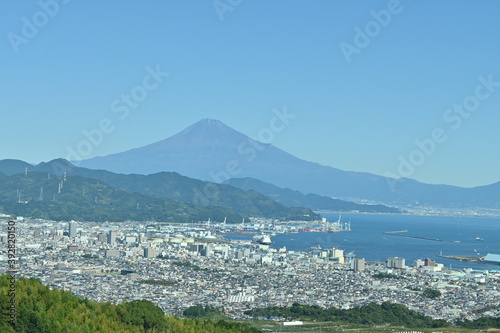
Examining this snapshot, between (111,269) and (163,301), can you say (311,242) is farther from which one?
(163,301)

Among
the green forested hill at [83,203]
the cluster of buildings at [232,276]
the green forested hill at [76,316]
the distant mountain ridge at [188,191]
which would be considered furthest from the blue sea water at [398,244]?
the green forested hill at [76,316]

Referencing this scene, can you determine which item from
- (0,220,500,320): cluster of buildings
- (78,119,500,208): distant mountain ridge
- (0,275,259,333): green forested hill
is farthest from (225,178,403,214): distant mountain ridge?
(0,275,259,333): green forested hill

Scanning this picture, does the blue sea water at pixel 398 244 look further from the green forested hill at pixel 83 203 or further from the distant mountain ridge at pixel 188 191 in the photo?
the distant mountain ridge at pixel 188 191

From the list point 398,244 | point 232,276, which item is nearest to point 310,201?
point 398,244

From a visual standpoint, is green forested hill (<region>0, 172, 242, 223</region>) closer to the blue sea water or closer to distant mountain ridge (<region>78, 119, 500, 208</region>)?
the blue sea water

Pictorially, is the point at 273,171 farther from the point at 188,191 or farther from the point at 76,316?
the point at 76,316

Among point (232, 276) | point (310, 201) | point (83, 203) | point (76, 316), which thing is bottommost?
point (232, 276)
